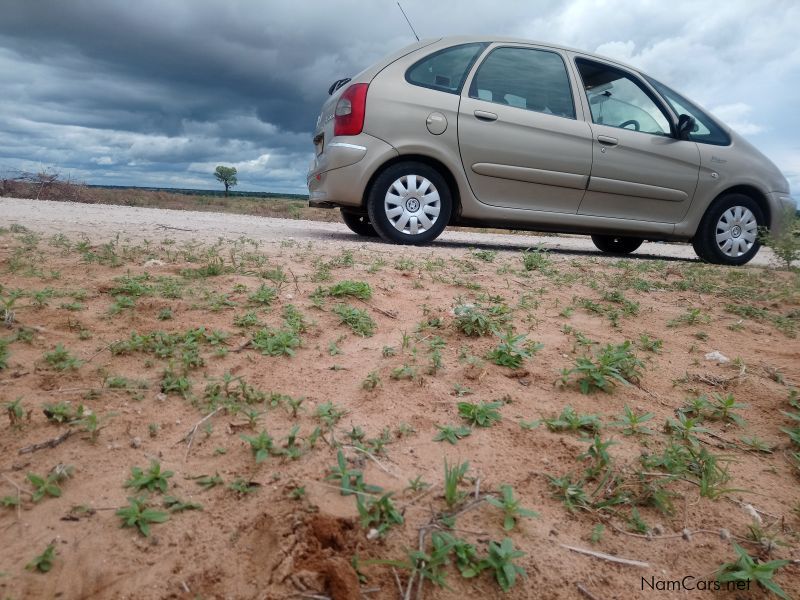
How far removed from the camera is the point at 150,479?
150 centimetres

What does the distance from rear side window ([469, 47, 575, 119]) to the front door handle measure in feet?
0.53

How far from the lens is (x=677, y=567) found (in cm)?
141

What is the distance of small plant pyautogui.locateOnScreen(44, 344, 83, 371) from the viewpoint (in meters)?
2.04

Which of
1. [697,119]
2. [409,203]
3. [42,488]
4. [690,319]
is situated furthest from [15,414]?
[697,119]

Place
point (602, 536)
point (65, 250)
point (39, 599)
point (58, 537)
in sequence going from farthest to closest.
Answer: point (65, 250), point (602, 536), point (58, 537), point (39, 599)

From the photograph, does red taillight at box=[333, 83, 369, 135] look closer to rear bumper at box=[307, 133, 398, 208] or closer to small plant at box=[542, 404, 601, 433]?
rear bumper at box=[307, 133, 398, 208]

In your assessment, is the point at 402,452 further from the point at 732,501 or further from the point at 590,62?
the point at 590,62

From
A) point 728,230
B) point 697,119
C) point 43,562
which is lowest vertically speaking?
point 43,562

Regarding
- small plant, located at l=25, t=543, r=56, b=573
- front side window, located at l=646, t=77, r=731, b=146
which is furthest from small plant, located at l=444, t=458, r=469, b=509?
front side window, located at l=646, t=77, r=731, b=146

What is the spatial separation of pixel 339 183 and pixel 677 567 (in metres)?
4.36

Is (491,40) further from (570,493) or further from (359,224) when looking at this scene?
(570,493)

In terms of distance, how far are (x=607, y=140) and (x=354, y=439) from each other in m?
4.86

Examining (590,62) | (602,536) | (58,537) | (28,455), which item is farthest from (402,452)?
(590,62)

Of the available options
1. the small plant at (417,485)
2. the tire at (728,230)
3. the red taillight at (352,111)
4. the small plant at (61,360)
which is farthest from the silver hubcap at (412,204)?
the small plant at (417,485)
